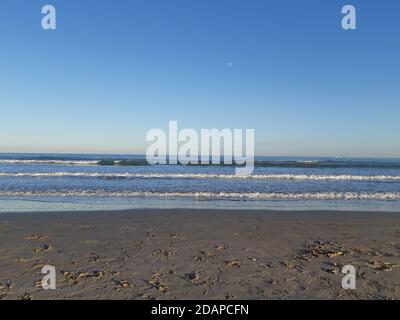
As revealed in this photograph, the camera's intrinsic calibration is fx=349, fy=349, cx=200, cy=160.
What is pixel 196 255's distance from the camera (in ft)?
19.5

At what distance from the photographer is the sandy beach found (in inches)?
173

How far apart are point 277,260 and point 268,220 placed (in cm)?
355

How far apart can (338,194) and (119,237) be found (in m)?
10.9

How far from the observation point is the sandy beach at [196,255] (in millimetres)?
4383

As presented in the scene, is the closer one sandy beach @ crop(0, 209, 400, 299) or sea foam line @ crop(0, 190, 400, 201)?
sandy beach @ crop(0, 209, 400, 299)

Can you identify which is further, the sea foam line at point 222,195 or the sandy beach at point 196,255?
the sea foam line at point 222,195

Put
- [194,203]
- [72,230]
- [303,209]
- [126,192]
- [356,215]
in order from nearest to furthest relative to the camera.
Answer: [72,230] < [356,215] < [303,209] < [194,203] < [126,192]

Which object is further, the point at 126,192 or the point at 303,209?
the point at 126,192

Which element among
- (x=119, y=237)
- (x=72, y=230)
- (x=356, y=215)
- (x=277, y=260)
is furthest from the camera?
(x=356, y=215)

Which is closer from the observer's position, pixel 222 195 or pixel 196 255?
pixel 196 255

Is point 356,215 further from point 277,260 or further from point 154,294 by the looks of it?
point 154,294

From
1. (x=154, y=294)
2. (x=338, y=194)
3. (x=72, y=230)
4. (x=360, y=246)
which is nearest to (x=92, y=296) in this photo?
(x=154, y=294)

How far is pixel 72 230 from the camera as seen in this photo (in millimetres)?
7805

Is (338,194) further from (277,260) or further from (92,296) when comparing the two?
(92,296)
